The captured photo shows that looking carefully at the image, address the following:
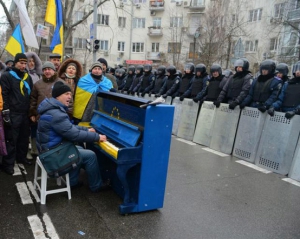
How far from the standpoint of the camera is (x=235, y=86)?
686 cm

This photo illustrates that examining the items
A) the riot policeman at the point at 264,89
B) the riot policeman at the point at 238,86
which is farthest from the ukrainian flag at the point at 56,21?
the riot policeman at the point at 264,89

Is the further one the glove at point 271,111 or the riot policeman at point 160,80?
the riot policeman at point 160,80

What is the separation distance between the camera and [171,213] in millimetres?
3643

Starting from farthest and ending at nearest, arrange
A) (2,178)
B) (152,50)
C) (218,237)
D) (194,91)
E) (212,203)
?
1. (152,50)
2. (194,91)
3. (2,178)
4. (212,203)
5. (218,237)

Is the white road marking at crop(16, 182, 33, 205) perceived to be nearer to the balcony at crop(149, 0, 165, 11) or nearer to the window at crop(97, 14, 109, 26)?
the window at crop(97, 14, 109, 26)

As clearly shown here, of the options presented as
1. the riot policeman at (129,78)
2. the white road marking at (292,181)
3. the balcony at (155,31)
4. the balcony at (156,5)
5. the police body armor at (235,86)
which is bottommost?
the white road marking at (292,181)

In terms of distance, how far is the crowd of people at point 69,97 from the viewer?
3.59 metres

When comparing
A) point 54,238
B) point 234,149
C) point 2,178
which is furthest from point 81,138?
point 234,149

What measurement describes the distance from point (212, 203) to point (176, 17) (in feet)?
127

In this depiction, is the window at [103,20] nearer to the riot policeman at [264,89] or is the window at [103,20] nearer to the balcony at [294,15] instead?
the balcony at [294,15]

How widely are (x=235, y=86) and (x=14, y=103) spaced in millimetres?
5039

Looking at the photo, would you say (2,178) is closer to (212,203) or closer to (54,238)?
(54,238)

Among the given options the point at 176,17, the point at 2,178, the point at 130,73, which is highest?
the point at 176,17

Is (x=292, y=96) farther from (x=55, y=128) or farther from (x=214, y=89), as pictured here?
(x=55, y=128)
